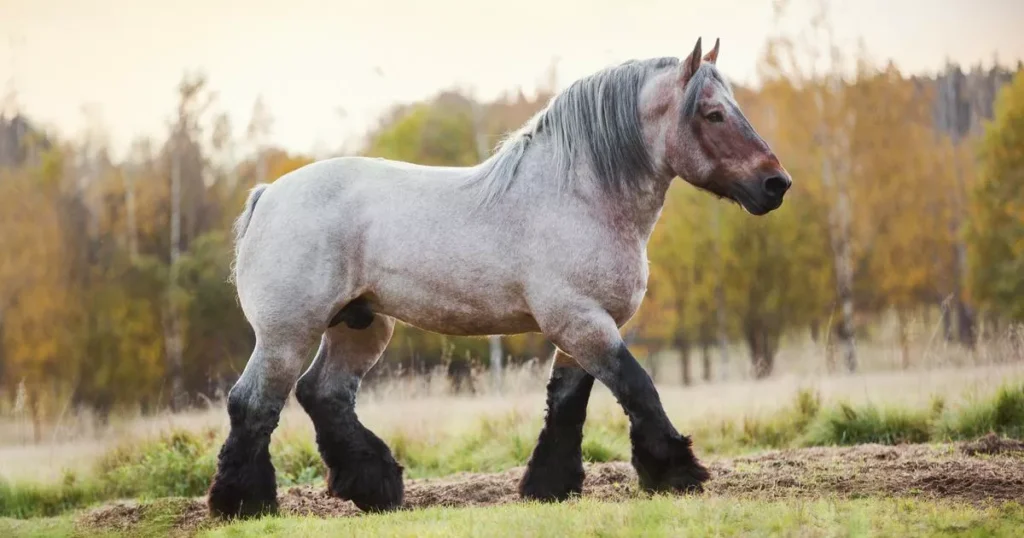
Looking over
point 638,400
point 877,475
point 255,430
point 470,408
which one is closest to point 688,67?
point 638,400

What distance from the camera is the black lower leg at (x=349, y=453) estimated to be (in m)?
5.59

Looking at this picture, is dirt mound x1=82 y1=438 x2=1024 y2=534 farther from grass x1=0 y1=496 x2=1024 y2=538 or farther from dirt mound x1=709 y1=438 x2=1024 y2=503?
grass x1=0 y1=496 x2=1024 y2=538

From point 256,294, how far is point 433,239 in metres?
1.09

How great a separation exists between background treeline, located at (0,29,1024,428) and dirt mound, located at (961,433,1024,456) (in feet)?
50.8

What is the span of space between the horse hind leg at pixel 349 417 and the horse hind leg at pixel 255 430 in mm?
353

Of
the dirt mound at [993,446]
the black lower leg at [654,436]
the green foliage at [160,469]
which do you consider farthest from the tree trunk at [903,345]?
the green foliage at [160,469]

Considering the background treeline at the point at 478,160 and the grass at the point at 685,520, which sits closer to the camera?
the grass at the point at 685,520

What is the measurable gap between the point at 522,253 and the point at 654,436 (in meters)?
1.16

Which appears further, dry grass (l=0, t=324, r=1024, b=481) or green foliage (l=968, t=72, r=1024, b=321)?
green foliage (l=968, t=72, r=1024, b=321)

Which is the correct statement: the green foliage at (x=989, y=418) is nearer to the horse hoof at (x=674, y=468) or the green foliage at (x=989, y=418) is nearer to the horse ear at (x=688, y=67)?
the horse hoof at (x=674, y=468)

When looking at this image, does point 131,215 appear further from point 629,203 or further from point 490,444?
point 629,203

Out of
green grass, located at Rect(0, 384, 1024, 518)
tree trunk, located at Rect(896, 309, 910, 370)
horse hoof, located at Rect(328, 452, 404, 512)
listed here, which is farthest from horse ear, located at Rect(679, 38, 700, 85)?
tree trunk, located at Rect(896, 309, 910, 370)

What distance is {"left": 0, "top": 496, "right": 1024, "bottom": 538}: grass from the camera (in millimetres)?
3863

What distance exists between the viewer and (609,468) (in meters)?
6.73
